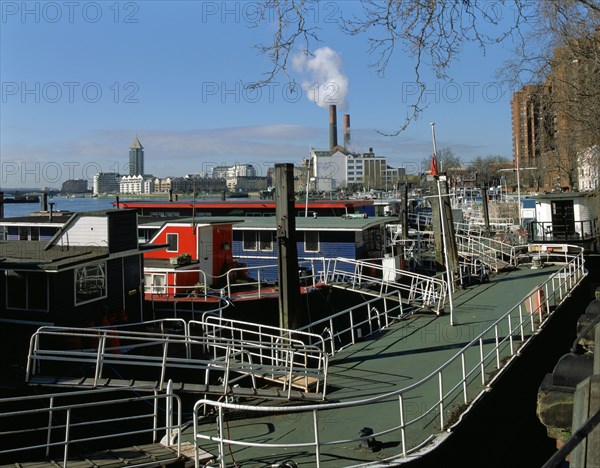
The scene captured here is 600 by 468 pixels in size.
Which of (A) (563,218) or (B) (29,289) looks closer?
(B) (29,289)

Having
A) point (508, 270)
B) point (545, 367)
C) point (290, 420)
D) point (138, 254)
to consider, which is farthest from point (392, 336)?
point (508, 270)

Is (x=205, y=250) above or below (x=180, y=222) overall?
below

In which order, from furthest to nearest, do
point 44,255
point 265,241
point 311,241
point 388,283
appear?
point 265,241 < point 311,241 < point 388,283 < point 44,255

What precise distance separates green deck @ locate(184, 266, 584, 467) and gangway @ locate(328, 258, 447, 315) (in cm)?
105

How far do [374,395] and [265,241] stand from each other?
18.4 meters

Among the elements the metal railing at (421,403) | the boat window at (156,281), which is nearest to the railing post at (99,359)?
the metal railing at (421,403)

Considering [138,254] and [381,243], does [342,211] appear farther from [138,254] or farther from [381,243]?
[138,254]

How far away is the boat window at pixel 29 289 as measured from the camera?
14961 millimetres

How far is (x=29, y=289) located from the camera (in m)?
15.0

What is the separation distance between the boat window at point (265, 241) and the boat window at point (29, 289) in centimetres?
1518

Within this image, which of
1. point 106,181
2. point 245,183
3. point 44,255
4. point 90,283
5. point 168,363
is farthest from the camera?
point 245,183

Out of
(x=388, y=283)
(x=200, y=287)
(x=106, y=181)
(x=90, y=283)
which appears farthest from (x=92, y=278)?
(x=106, y=181)

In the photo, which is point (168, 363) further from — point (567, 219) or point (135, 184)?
point (135, 184)

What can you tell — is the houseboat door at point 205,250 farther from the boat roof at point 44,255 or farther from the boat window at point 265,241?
the boat roof at point 44,255
